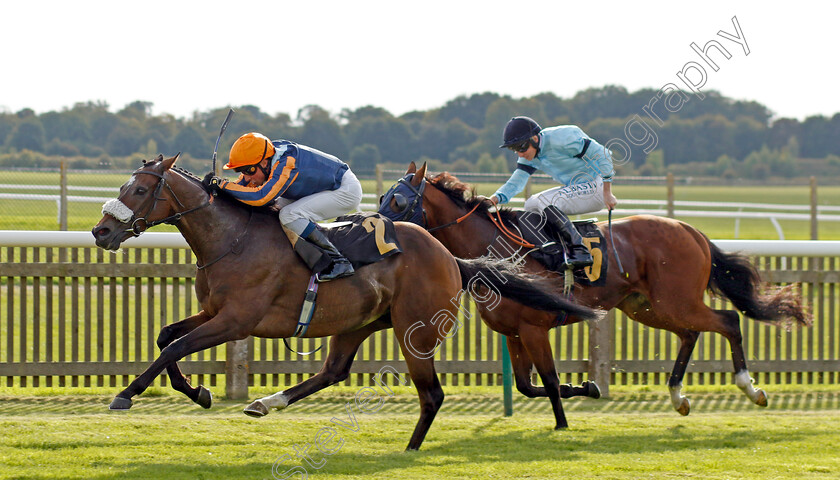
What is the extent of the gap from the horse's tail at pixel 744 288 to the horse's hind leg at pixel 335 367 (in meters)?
3.07

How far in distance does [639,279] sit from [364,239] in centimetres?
256

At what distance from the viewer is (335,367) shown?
5.92 meters

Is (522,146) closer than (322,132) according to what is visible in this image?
Yes

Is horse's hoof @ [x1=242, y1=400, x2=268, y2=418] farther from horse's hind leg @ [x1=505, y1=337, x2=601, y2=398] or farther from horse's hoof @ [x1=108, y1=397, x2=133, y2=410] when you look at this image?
horse's hind leg @ [x1=505, y1=337, x2=601, y2=398]

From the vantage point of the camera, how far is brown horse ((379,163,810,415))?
6.40 meters

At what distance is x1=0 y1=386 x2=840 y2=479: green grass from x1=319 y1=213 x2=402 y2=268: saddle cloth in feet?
3.78

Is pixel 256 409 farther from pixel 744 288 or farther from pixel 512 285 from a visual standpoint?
pixel 744 288

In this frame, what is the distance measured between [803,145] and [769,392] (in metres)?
52.4

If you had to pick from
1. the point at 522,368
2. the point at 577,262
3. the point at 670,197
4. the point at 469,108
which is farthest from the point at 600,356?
the point at 469,108

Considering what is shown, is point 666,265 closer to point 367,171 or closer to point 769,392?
point 769,392

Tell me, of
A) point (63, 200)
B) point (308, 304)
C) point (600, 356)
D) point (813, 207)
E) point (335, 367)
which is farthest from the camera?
point (813, 207)

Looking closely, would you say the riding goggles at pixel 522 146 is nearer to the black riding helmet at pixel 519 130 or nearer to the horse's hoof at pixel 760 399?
A: the black riding helmet at pixel 519 130

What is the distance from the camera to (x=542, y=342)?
6.40 metres

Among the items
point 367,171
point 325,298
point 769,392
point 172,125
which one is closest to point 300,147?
point 325,298
